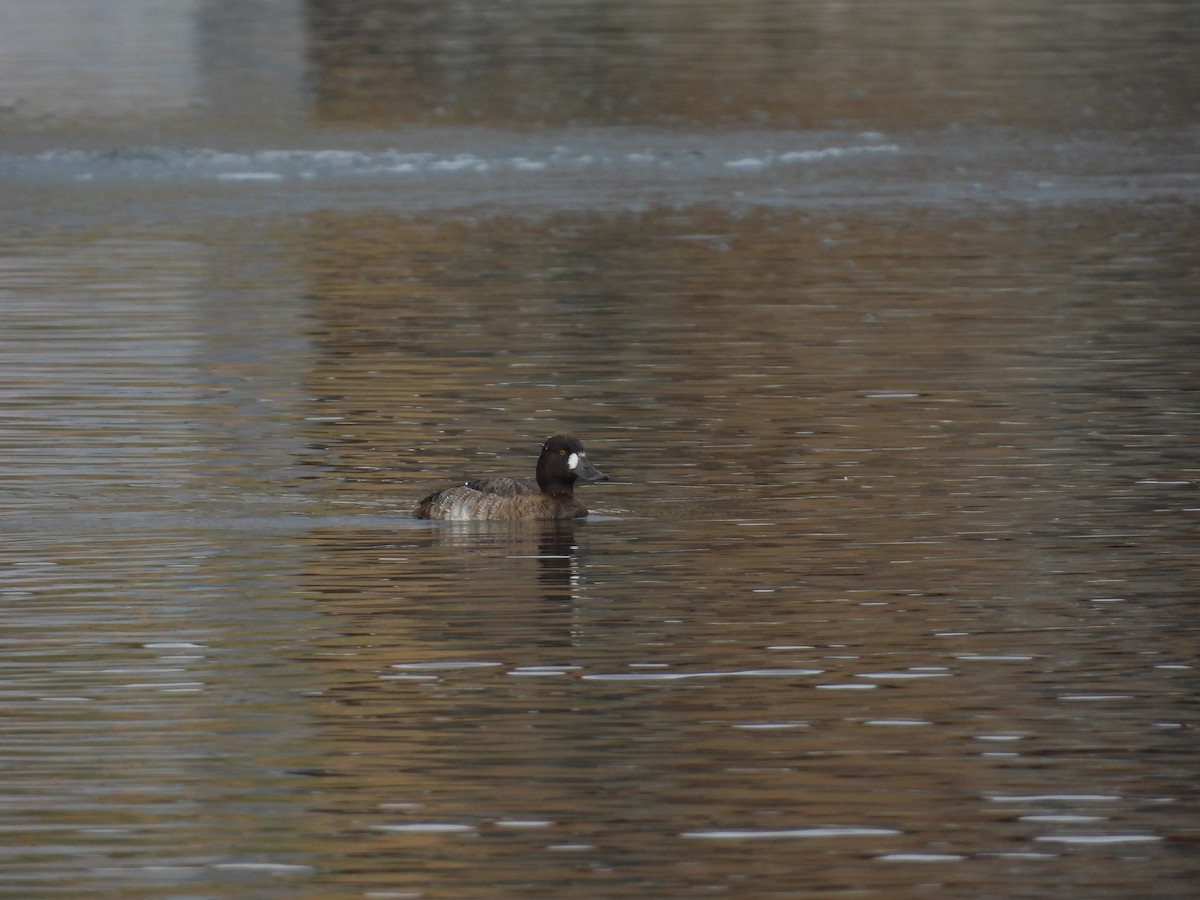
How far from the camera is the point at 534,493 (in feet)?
51.7

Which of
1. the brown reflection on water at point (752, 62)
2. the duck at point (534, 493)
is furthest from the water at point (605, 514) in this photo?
the brown reflection on water at point (752, 62)

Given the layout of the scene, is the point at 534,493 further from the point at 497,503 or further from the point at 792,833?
the point at 792,833

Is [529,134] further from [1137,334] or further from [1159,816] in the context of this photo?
[1159,816]

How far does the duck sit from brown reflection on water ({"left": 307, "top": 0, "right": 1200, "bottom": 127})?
24.4 m

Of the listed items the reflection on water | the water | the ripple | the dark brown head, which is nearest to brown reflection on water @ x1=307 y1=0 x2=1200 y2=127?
the water

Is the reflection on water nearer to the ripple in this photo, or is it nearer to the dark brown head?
the ripple

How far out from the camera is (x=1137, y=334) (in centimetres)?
2256

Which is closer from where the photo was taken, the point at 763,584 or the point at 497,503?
the point at 763,584

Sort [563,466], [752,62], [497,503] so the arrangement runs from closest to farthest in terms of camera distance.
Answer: [497,503]
[563,466]
[752,62]

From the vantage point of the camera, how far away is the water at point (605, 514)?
9.66m

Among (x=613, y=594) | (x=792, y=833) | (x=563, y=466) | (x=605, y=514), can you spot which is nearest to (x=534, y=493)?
(x=563, y=466)

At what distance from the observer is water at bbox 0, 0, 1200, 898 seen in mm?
9656

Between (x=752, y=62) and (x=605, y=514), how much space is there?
33.9 metres

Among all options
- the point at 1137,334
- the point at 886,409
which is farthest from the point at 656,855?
the point at 1137,334
